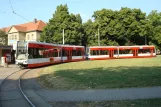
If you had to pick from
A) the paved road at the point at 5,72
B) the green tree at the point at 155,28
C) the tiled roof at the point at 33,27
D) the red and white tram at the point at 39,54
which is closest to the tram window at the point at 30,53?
the red and white tram at the point at 39,54

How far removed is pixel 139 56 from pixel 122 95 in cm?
5184

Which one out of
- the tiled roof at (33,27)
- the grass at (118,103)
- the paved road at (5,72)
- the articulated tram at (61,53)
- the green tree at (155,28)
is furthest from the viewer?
the tiled roof at (33,27)

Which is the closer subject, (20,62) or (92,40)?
(20,62)

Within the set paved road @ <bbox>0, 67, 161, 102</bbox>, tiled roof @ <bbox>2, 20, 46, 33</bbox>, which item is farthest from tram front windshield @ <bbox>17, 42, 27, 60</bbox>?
tiled roof @ <bbox>2, 20, 46, 33</bbox>

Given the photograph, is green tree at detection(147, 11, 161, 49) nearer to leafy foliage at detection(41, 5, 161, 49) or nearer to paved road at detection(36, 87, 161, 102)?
leafy foliage at detection(41, 5, 161, 49)

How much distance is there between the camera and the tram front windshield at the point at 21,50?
3073cm

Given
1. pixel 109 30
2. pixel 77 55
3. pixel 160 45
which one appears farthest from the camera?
pixel 160 45

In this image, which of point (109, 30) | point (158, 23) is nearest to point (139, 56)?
point (109, 30)

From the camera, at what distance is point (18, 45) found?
102 feet

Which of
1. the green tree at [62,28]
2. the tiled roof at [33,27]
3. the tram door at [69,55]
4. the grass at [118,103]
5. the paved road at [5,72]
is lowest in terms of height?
the grass at [118,103]

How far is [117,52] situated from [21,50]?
31.7 meters

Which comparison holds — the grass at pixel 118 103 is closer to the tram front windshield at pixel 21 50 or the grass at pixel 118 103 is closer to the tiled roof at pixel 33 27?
the tram front windshield at pixel 21 50

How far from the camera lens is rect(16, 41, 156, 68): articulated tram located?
3097cm

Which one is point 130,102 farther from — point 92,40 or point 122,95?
point 92,40
